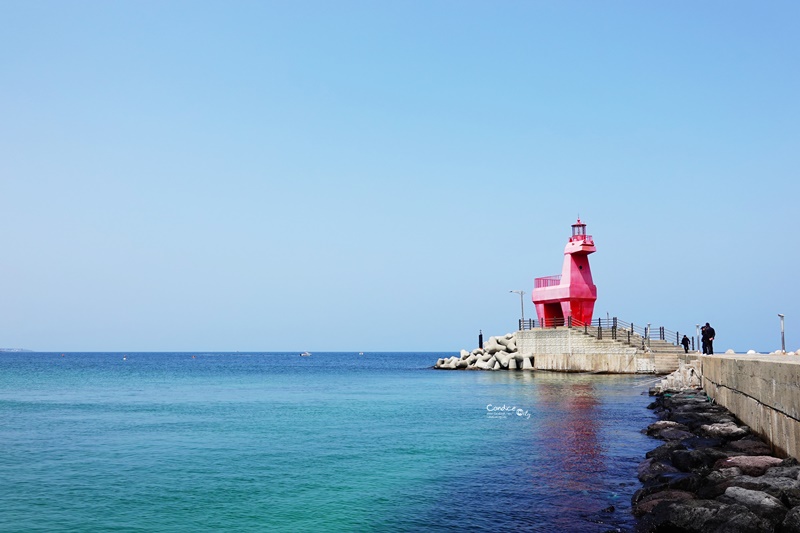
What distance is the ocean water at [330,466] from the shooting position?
38.8 feet

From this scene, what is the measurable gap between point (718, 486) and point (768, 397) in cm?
384

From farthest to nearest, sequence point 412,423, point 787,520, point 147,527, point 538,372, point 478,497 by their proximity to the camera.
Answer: point 538,372 < point 412,423 < point 478,497 < point 147,527 < point 787,520

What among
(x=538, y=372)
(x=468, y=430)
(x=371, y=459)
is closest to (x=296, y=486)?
(x=371, y=459)

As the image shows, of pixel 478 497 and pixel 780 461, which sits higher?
pixel 780 461

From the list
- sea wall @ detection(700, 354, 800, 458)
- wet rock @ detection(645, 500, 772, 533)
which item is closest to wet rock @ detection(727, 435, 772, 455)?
sea wall @ detection(700, 354, 800, 458)

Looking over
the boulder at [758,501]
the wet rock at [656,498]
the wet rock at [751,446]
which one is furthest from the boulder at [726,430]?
the boulder at [758,501]

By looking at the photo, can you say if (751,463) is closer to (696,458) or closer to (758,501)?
(696,458)

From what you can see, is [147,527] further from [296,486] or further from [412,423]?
[412,423]

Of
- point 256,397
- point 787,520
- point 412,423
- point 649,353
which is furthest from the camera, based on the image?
point 649,353

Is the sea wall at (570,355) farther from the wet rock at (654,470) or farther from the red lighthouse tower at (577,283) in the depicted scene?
the wet rock at (654,470)

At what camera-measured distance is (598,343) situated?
4691 centimetres

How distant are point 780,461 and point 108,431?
20.0m

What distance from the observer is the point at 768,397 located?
45.9 ft

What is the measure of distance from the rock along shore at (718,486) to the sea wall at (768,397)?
0.38 metres
